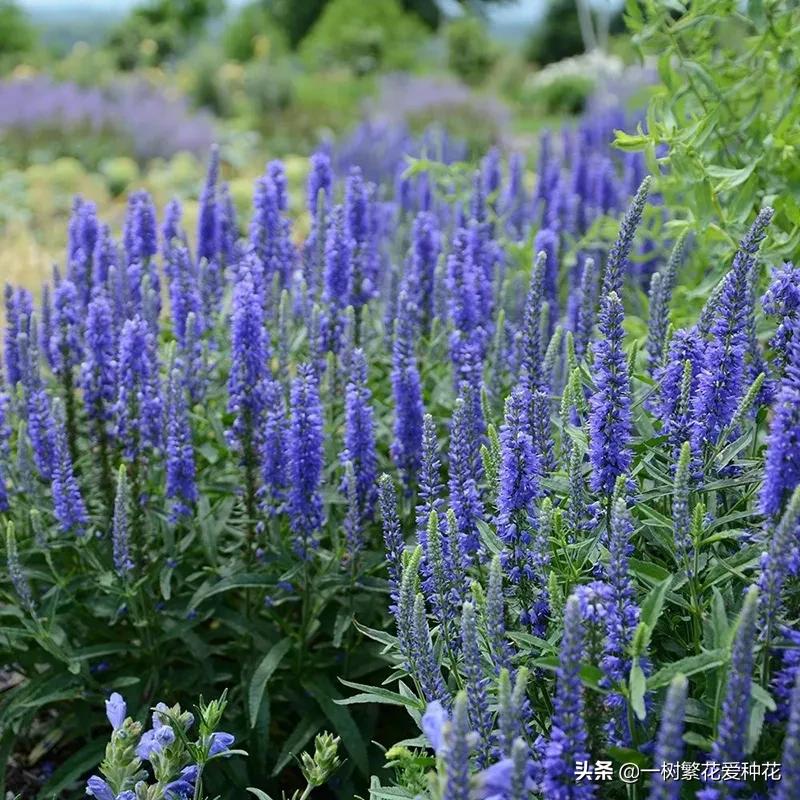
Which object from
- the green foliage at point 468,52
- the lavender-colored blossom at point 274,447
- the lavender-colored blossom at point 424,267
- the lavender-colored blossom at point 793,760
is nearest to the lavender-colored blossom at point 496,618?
the lavender-colored blossom at point 793,760

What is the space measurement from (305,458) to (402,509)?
54 cm

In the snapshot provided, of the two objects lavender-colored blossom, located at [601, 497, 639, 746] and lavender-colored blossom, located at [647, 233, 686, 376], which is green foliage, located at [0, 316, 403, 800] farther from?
lavender-colored blossom, located at [601, 497, 639, 746]

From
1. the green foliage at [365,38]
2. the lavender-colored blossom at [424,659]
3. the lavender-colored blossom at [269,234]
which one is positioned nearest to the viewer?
the lavender-colored blossom at [424,659]

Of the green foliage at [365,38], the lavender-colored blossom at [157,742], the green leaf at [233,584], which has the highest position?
the lavender-colored blossom at [157,742]

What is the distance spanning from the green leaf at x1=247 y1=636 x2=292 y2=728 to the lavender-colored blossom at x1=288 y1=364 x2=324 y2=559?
12.9 inches

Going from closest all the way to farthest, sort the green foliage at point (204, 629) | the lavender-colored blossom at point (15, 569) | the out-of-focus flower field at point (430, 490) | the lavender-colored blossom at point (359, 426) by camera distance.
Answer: the out-of-focus flower field at point (430, 490) → the lavender-colored blossom at point (15, 569) → the lavender-colored blossom at point (359, 426) → the green foliage at point (204, 629)

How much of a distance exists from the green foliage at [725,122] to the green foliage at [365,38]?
93.2 ft

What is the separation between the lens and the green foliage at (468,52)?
34.5 meters

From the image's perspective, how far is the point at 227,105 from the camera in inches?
897

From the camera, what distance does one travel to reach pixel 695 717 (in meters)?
2.14

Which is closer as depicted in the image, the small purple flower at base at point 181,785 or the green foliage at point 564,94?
the small purple flower at base at point 181,785

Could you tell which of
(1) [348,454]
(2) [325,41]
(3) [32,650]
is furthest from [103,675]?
(2) [325,41]

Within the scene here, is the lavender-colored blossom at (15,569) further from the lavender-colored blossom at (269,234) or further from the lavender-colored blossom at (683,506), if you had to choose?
the lavender-colored blossom at (683,506)

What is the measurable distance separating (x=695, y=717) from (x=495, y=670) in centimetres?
43
